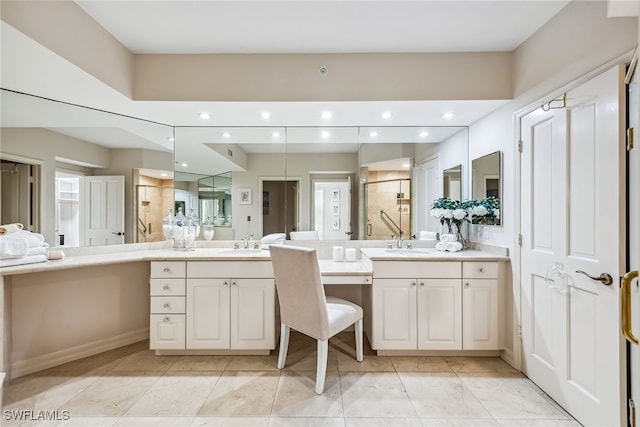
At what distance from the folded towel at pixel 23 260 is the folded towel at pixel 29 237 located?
9 cm

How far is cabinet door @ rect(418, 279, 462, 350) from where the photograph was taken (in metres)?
2.34

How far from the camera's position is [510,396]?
1.90m

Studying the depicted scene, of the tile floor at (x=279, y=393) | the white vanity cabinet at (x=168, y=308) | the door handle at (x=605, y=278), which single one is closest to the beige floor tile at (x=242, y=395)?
the tile floor at (x=279, y=393)

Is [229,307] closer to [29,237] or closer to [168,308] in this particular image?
[168,308]

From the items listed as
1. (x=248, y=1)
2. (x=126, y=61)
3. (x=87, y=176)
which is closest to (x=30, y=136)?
(x=87, y=176)

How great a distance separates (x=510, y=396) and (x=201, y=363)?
7.48 feet

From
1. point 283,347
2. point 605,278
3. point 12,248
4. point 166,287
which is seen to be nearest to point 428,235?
point 605,278

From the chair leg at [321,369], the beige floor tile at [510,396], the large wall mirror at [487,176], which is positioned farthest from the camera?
the large wall mirror at [487,176]

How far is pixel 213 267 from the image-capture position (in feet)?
7.83

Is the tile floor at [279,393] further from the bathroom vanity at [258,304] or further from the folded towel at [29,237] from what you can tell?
the folded towel at [29,237]

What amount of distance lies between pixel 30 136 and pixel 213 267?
5.68 feet

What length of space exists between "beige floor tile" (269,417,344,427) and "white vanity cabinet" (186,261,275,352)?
0.74 meters

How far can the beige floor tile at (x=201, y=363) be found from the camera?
2.24m

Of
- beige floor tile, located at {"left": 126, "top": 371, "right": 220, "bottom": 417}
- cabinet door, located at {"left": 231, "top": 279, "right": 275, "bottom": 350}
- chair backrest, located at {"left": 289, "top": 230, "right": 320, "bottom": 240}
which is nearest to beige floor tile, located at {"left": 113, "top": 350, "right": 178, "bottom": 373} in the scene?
beige floor tile, located at {"left": 126, "top": 371, "right": 220, "bottom": 417}
